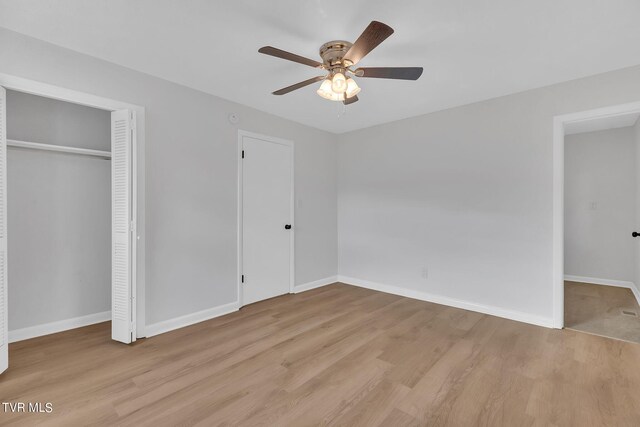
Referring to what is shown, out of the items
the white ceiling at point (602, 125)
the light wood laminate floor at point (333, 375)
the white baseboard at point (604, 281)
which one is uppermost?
the white ceiling at point (602, 125)

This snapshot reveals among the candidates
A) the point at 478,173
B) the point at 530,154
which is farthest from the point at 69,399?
the point at 530,154

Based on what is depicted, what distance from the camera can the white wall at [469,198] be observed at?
9.78 feet

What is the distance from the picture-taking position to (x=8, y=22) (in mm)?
1998

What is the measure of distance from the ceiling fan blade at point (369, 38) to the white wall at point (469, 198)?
220cm

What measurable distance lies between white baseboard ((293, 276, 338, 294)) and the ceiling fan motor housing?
9.86 ft

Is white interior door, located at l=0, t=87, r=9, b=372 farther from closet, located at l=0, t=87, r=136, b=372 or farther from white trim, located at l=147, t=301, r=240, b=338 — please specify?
white trim, located at l=147, t=301, r=240, b=338

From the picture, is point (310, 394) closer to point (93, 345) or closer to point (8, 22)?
point (93, 345)

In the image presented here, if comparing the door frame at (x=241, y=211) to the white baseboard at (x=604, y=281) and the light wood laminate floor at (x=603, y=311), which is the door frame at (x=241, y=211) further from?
the white baseboard at (x=604, y=281)

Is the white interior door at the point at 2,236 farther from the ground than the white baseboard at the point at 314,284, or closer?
farther from the ground

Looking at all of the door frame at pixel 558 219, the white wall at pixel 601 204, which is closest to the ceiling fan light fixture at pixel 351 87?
the door frame at pixel 558 219

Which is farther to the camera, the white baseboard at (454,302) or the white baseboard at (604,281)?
the white baseboard at (604,281)


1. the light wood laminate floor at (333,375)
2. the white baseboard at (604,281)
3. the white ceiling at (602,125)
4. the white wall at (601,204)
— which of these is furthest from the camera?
the white wall at (601,204)

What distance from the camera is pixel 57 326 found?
2820 mm

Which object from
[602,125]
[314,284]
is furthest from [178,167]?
[602,125]
